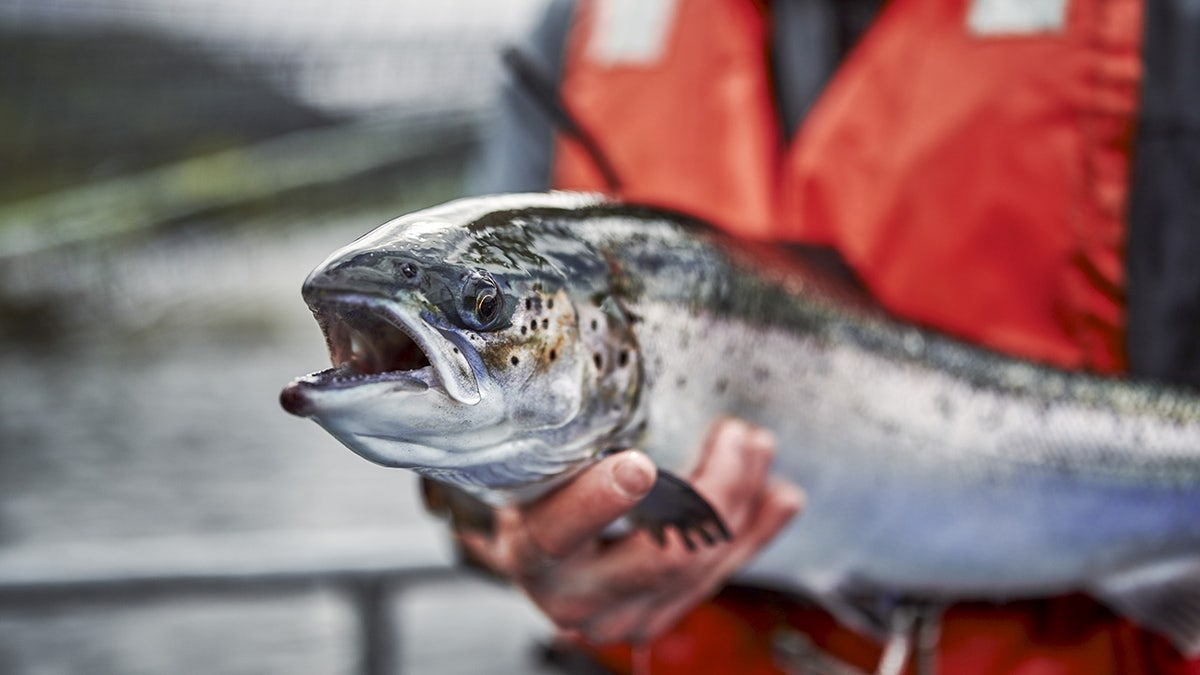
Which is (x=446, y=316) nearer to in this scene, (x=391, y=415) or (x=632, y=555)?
(x=391, y=415)

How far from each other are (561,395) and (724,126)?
49.5 inches

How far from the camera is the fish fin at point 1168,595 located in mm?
2145

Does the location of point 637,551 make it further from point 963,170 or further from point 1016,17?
point 1016,17

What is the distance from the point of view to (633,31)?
9.34 ft

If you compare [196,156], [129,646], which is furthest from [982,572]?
[196,156]

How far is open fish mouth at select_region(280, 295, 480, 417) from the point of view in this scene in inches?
51.4

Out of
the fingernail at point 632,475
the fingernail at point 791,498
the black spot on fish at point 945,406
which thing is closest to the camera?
the fingernail at point 632,475

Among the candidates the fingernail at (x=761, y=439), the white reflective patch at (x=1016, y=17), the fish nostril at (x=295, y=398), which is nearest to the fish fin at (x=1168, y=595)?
the fingernail at (x=761, y=439)

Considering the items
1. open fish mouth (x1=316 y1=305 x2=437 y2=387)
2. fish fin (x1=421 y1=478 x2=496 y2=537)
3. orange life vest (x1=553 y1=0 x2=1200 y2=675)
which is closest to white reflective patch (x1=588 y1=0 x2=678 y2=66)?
orange life vest (x1=553 y1=0 x2=1200 y2=675)

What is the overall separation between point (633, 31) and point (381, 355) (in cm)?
166

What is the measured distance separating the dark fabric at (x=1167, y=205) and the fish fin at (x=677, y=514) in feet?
3.36

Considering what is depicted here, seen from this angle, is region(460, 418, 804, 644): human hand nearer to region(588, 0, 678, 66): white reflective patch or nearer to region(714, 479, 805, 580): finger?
region(714, 479, 805, 580): finger

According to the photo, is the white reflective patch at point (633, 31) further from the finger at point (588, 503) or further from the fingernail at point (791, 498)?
the finger at point (588, 503)

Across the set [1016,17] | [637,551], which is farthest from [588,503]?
[1016,17]
